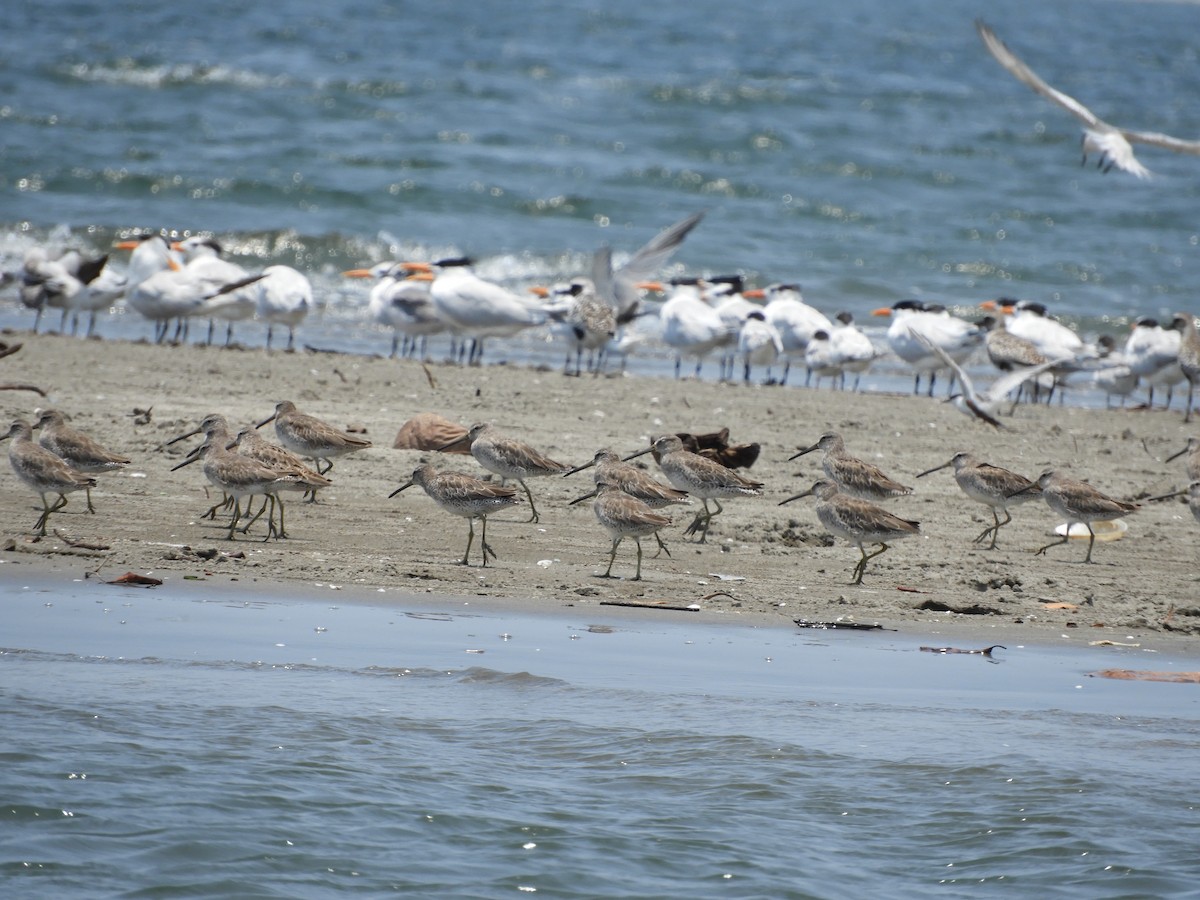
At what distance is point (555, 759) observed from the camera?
19.3 feet

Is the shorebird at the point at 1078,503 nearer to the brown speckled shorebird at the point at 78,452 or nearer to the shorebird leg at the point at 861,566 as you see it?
the shorebird leg at the point at 861,566

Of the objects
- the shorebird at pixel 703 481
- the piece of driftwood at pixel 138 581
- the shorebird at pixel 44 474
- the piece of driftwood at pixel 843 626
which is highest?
the shorebird at pixel 703 481

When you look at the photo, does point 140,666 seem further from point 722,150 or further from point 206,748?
point 722,150

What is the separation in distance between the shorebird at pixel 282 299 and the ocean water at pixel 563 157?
126 centimetres

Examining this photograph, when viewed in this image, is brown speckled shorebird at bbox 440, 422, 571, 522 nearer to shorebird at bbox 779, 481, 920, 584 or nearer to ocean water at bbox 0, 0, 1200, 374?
shorebird at bbox 779, 481, 920, 584

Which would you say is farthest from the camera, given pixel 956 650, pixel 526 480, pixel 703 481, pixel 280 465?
pixel 526 480

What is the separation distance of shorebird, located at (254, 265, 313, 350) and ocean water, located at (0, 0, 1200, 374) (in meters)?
1.26

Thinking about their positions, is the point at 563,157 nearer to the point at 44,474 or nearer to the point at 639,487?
the point at 639,487

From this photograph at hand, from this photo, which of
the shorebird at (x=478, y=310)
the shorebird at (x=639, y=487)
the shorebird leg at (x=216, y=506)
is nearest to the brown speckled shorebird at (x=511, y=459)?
the shorebird at (x=639, y=487)

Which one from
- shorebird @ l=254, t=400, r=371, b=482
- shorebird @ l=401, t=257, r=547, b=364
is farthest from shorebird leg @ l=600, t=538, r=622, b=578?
shorebird @ l=401, t=257, r=547, b=364

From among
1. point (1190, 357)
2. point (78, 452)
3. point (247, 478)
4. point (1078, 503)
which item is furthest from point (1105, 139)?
point (1190, 357)

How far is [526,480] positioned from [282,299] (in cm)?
713

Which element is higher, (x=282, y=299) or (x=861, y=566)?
(x=282, y=299)

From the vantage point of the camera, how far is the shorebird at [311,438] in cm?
972
